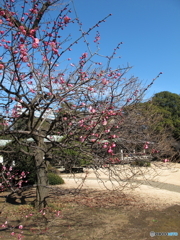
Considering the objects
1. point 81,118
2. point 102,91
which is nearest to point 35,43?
point 81,118

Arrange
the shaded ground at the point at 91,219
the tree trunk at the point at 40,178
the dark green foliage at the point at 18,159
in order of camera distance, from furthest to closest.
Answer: the dark green foliage at the point at 18,159, the tree trunk at the point at 40,178, the shaded ground at the point at 91,219

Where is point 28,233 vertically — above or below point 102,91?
below

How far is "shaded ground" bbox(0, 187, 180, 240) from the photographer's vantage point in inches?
179

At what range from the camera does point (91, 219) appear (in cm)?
550

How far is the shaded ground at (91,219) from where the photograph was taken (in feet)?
14.9

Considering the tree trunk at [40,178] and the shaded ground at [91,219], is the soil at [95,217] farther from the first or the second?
the tree trunk at [40,178]

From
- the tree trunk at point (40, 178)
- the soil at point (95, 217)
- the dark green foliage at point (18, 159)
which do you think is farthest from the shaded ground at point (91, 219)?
the dark green foliage at point (18, 159)

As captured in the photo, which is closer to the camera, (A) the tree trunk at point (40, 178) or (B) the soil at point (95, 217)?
(B) the soil at point (95, 217)

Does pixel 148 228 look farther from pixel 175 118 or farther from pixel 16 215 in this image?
pixel 175 118

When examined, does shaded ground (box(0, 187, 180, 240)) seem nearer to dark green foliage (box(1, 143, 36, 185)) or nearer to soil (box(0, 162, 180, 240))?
soil (box(0, 162, 180, 240))

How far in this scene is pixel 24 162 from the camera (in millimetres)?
7875

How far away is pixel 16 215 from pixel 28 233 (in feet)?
4.31

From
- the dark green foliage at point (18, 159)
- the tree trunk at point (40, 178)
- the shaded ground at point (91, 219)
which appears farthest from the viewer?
the dark green foliage at point (18, 159)

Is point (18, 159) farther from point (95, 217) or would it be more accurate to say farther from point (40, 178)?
point (95, 217)
